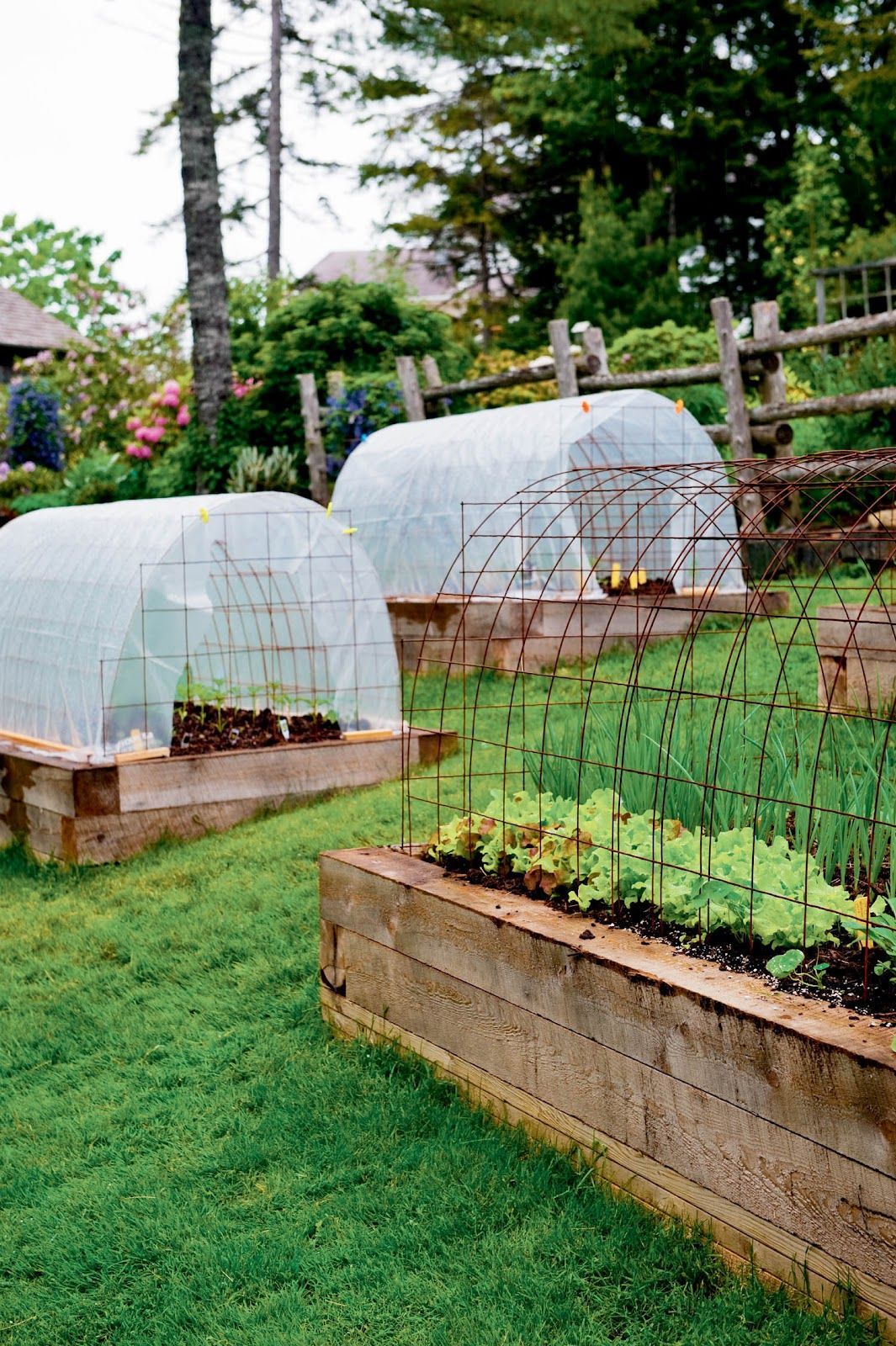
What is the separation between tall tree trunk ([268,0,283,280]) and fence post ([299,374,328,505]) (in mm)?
9136

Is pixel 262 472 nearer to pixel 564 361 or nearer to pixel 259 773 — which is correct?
pixel 564 361

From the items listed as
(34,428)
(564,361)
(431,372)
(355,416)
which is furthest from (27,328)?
(564,361)

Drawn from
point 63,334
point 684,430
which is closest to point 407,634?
point 684,430

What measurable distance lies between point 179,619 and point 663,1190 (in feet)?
13.2

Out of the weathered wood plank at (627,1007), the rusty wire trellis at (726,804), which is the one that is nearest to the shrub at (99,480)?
the rusty wire trellis at (726,804)

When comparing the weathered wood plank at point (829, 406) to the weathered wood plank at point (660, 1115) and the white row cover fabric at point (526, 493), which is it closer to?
the white row cover fabric at point (526, 493)

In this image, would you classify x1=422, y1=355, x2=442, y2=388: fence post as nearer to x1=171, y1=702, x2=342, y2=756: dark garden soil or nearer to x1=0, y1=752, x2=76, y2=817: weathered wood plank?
x1=171, y1=702, x2=342, y2=756: dark garden soil

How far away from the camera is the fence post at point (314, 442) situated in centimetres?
1284

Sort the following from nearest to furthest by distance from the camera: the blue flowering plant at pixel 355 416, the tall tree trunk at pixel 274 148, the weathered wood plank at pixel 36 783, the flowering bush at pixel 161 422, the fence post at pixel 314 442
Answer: the weathered wood plank at pixel 36 783, the fence post at pixel 314 442, the blue flowering plant at pixel 355 416, the flowering bush at pixel 161 422, the tall tree trunk at pixel 274 148

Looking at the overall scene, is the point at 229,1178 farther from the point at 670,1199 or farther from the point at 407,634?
the point at 407,634

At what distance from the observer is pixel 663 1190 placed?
2652 millimetres

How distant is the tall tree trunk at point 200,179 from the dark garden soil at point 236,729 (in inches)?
236

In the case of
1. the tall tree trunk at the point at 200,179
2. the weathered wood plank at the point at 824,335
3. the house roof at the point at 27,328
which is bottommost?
the weathered wood plank at the point at 824,335

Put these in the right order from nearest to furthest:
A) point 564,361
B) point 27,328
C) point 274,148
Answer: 1. point 564,361
2. point 274,148
3. point 27,328
